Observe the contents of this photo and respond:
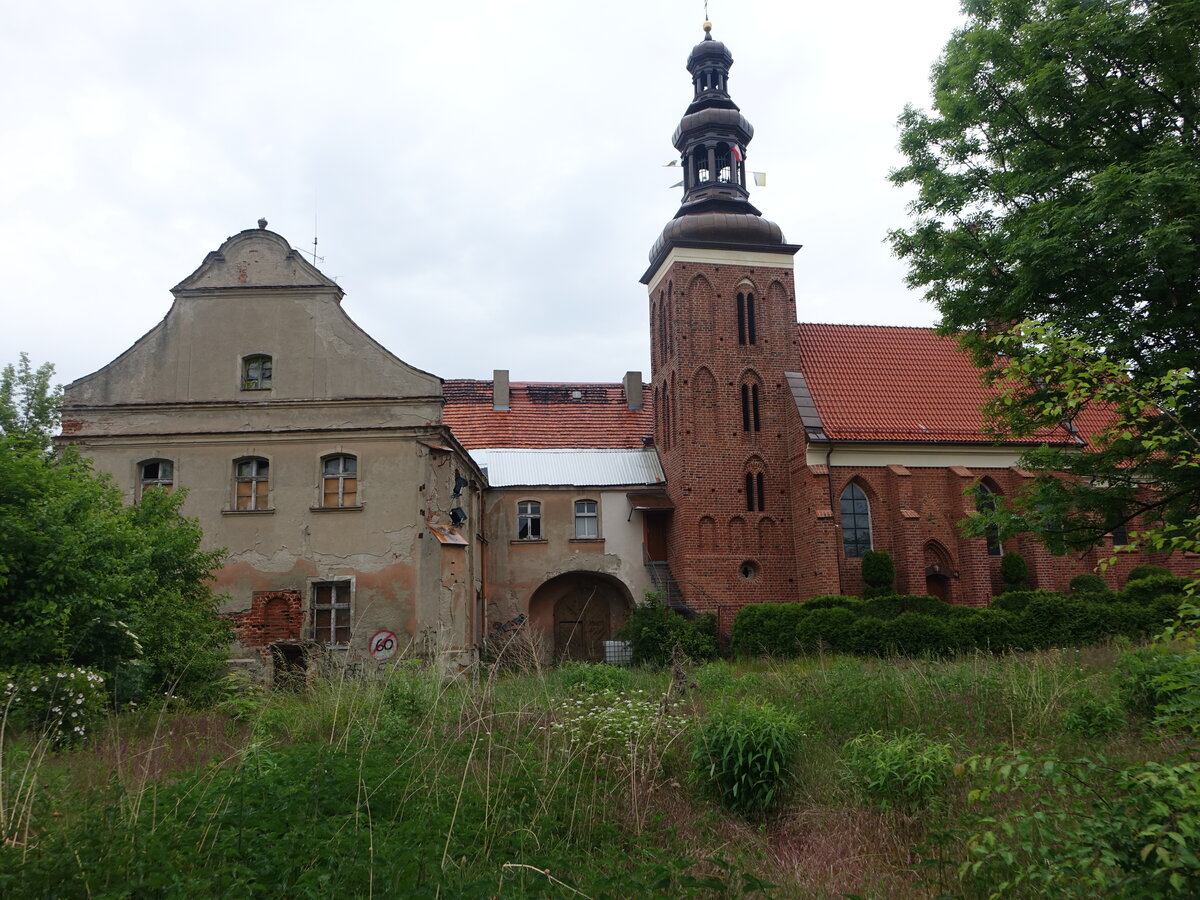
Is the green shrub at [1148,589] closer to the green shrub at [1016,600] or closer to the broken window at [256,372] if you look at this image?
the green shrub at [1016,600]

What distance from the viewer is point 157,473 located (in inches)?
766

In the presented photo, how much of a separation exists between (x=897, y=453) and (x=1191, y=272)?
1647cm

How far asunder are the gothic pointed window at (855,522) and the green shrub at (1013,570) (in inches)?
154

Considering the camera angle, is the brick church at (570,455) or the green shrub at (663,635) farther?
the green shrub at (663,635)

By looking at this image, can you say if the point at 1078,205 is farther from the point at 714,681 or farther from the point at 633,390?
the point at 633,390

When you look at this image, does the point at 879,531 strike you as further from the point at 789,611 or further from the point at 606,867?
the point at 606,867

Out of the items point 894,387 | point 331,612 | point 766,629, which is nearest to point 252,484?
point 331,612

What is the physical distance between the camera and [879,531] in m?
26.0

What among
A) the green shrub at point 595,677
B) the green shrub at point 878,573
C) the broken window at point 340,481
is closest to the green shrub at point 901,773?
the green shrub at point 595,677

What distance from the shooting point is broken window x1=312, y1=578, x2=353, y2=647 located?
18.5 metres

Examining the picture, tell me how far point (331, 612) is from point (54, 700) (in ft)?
31.4

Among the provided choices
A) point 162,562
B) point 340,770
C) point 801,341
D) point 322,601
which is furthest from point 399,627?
point 801,341

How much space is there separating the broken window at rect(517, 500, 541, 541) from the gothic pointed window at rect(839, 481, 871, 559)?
9.14 m

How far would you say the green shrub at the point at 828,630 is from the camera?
67.7ft
